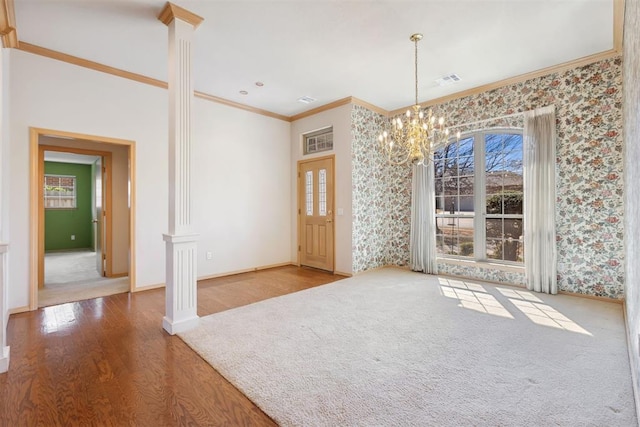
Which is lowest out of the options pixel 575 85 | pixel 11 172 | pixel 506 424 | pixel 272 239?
pixel 506 424


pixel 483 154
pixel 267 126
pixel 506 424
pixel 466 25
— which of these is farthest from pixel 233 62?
pixel 506 424

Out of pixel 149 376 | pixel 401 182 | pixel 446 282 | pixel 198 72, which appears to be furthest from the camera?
pixel 401 182

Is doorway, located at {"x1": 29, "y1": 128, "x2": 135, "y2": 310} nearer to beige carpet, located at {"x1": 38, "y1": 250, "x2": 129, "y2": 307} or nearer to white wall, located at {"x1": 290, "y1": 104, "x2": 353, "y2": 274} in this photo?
beige carpet, located at {"x1": 38, "y1": 250, "x2": 129, "y2": 307}

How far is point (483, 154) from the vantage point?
16.5 feet

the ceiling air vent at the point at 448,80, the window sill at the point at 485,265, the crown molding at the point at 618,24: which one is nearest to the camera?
the crown molding at the point at 618,24

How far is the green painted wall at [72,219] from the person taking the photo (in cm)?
835

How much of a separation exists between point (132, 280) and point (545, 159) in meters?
5.99

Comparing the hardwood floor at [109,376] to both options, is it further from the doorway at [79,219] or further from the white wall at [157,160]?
the white wall at [157,160]

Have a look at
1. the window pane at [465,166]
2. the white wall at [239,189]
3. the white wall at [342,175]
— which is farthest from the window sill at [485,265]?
the white wall at [239,189]

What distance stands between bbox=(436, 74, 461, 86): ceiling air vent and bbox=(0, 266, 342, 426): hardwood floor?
4.43 meters

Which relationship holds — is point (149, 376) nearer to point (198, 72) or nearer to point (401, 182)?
point (198, 72)

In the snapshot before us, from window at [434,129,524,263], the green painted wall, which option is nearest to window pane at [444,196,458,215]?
window at [434,129,524,263]

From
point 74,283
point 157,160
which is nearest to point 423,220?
point 157,160

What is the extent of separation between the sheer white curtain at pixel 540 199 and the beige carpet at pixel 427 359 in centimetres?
36
